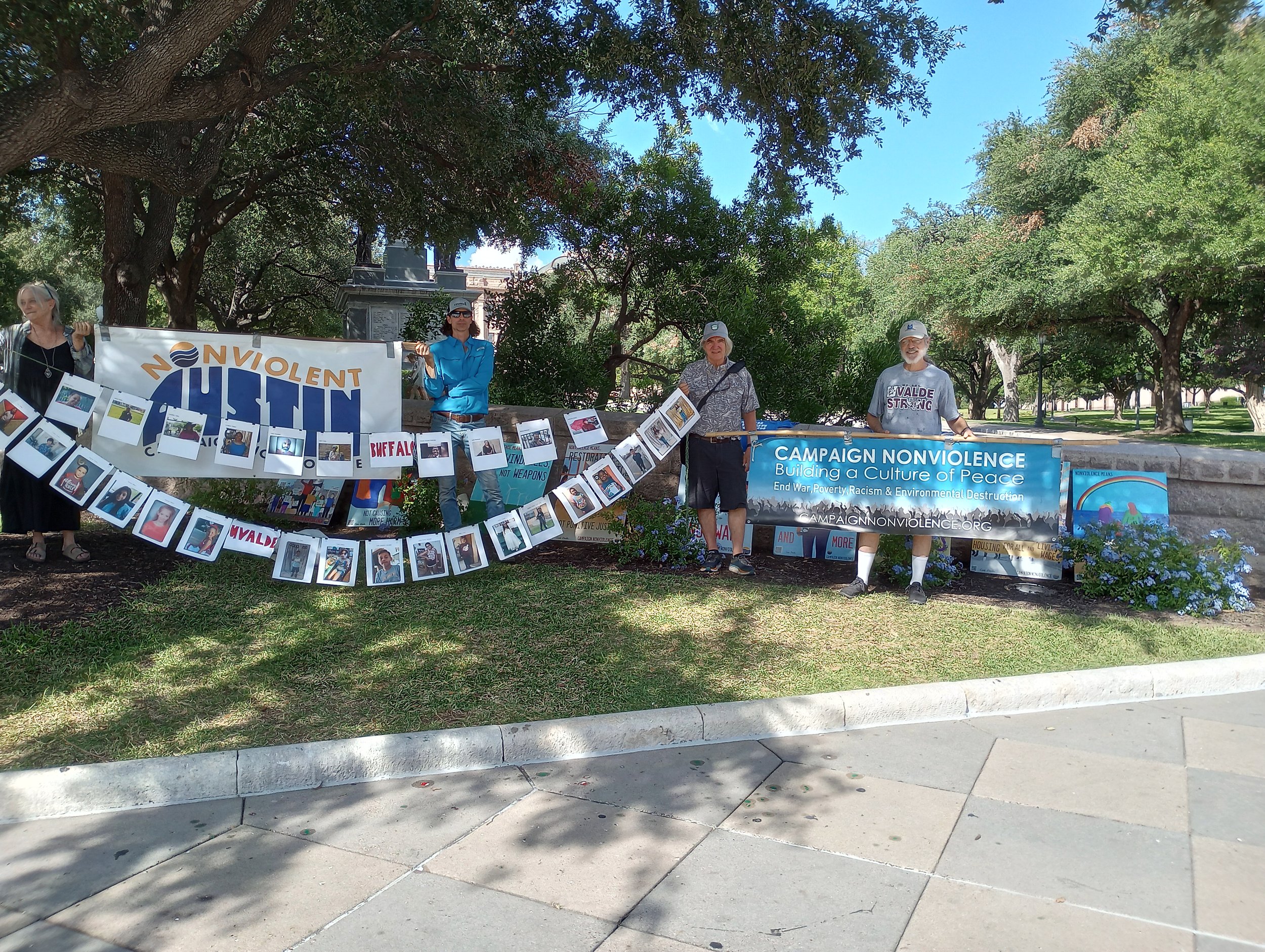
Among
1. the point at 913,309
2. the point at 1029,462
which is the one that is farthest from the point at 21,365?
the point at 913,309

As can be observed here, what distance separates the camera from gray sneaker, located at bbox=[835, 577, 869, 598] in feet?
22.6

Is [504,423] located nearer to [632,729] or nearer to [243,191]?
[632,729]

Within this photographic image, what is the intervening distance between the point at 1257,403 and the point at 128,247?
4053 cm

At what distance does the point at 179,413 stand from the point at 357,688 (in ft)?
9.87

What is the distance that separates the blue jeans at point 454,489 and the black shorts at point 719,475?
161 centimetres

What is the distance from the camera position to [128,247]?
1059 centimetres

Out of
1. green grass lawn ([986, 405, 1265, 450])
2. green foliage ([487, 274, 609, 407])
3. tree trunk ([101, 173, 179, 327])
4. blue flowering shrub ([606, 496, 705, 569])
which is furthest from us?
green grass lawn ([986, 405, 1265, 450])

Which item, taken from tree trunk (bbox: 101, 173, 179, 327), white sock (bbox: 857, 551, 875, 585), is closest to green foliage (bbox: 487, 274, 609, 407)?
tree trunk (bbox: 101, 173, 179, 327)

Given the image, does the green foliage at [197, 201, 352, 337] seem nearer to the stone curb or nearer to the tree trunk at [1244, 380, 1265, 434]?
the stone curb

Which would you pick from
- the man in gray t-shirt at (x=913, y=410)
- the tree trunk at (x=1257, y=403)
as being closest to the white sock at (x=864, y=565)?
the man in gray t-shirt at (x=913, y=410)

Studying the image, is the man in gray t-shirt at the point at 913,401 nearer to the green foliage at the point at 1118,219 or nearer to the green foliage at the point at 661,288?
the green foliage at the point at 661,288

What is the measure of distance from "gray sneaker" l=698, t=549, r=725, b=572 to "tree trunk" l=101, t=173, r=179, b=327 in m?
7.16

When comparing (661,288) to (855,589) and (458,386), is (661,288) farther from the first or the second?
(855,589)

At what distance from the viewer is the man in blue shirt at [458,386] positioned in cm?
720
